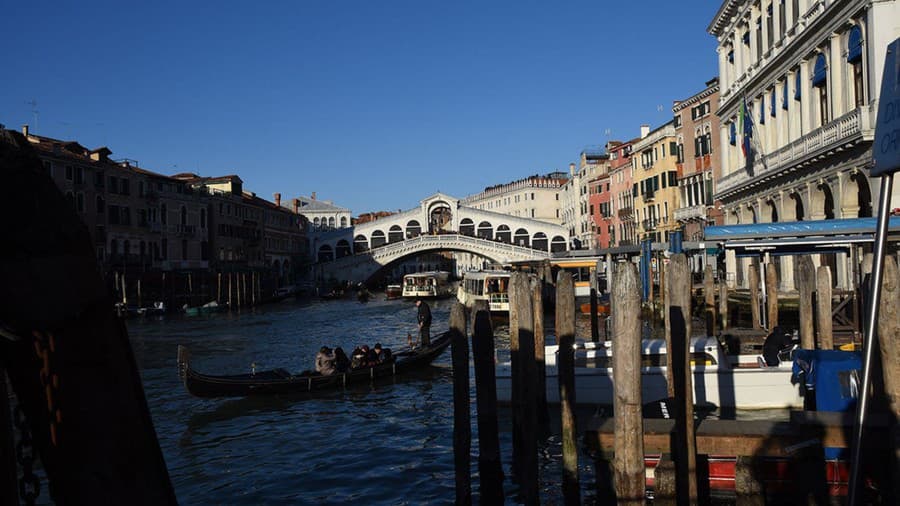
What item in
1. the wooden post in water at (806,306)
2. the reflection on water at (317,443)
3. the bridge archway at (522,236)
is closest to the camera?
the reflection on water at (317,443)

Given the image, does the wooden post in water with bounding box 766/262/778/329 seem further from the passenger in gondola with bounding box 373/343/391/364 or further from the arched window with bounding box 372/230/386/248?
the arched window with bounding box 372/230/386/248

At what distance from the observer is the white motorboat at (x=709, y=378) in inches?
378

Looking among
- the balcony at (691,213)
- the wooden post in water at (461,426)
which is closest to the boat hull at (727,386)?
the wooden post in water at (461,426)

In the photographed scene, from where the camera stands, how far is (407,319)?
27.8 meters

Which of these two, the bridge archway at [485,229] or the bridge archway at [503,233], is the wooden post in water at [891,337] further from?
the bridge archway at [485,229]

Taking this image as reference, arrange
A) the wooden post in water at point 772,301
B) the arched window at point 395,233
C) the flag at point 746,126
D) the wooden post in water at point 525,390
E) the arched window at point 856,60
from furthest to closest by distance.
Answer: the arched window at point 395,233, the flag at point 746,126, the arched window at point 856,60, the wooden post in water at point 772,301, the wooden post in water at point 525,390

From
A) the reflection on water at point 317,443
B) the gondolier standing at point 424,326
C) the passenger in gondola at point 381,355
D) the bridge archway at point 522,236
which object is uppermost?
the bridge archway at point 522,236

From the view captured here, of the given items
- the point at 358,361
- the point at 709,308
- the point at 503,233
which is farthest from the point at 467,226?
the point at 358,361

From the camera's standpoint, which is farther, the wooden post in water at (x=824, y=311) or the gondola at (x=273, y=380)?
the gondola at (x=273, y=380)

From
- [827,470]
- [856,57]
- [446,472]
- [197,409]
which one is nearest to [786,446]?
[827,470]

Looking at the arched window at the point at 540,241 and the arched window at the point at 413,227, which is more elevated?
the arched window at the point at 413,227

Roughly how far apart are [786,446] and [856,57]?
39.2 feet

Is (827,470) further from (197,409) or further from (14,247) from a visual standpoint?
(197,409)

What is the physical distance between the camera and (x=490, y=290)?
26969 millimetres
